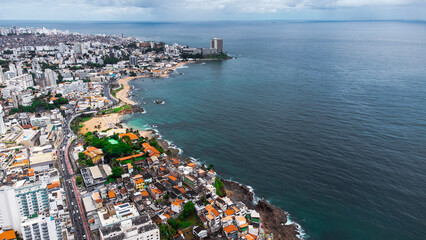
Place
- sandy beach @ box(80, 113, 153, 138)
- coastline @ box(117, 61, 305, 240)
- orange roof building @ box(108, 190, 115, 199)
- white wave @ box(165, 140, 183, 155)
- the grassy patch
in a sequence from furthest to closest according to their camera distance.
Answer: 1. the grassy patch
2. sandy beach @ box(80, 113, 153, 138)
3. white wave @ box(165, 140, 183, 155)
4. orange roof building @ box(108, 190, 115, 199)
5. coastline @ box(117, 61, 305, 240)

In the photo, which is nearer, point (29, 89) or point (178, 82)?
point (29, 89)

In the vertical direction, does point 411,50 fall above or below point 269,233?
above

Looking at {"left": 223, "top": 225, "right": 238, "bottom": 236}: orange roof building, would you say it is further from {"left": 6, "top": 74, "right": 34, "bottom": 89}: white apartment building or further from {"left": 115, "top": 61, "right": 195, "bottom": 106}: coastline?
{"left": 6, "top": 74, "right": 34, "bottom": 89}: white apartment building

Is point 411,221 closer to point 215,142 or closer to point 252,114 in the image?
point 215,142

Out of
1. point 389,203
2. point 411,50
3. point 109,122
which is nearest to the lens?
point 389,203

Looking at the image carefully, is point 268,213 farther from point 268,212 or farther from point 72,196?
point 72,196

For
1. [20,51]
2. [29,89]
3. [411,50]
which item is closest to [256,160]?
[29,89]

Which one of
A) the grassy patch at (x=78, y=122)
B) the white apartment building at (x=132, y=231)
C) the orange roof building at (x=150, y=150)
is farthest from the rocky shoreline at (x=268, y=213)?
the grassy patch at (x=78, y=122)

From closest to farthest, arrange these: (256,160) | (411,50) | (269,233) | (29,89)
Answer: (269,233) → (256,160) → (29,89) → (411,50)

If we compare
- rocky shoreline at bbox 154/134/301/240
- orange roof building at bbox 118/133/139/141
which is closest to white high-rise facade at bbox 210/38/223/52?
orange roof building at bbox 118/133/139/141
